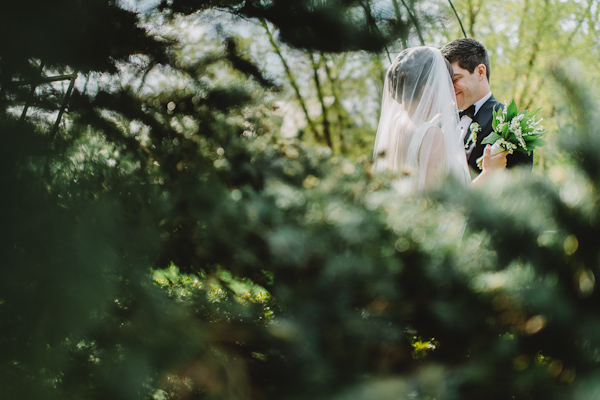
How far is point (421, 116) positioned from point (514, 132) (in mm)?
571

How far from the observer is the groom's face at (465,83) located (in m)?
2.80

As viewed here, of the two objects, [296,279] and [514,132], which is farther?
[514,132]

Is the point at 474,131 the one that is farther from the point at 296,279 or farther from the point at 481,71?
the point at 296,279

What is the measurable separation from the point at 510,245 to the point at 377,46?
2.52ft

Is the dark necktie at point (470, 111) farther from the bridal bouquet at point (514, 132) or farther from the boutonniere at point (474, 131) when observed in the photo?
the bridal bouquet at point (514, 132)

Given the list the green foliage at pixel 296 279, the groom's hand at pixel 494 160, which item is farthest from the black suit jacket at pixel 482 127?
the green foliage at pixel 296 279

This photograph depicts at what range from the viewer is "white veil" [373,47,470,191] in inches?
82.8

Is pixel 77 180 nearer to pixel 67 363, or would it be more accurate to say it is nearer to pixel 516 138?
pixel 67 363

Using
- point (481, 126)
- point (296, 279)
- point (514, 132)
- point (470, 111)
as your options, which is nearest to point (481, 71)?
point (470, 111)

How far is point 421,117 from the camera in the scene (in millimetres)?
2285

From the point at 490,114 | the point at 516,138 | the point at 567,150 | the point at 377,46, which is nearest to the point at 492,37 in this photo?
the point at 490,114

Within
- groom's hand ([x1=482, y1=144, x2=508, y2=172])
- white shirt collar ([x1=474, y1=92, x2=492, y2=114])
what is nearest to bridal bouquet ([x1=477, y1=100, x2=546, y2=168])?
groom's hand ([x1=482, y1=144, x2=508, y2=172])

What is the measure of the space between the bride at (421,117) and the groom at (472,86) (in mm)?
495

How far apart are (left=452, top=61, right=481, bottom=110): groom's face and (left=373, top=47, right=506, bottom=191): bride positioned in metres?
0.49
